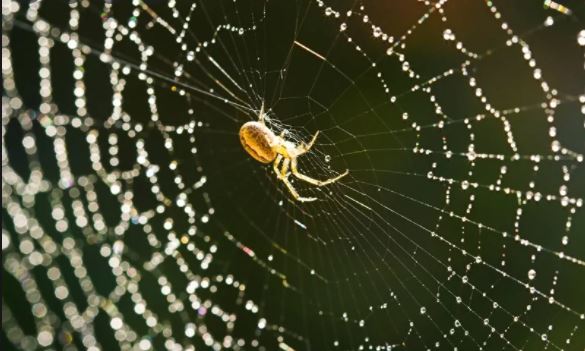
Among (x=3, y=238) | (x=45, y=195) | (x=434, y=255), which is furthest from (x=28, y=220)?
(x=434, y=255)

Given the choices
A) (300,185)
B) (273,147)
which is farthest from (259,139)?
(300,185)

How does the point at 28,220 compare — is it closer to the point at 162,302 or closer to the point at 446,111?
the point at 162,302

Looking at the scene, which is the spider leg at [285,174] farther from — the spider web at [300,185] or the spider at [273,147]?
the spider web at [300,185]

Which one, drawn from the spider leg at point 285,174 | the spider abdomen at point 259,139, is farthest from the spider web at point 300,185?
the spider abdomen at point 259,139

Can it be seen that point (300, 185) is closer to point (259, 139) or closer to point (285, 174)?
point (285, 174)

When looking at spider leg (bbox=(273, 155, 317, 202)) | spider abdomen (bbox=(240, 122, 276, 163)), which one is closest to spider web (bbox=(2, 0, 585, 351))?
spider leg (bbox=(273, 155, 317, 202))

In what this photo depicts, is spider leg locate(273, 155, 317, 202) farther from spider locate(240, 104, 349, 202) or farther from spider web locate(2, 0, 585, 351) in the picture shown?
spider web locate(2, 0, 585, 351)
